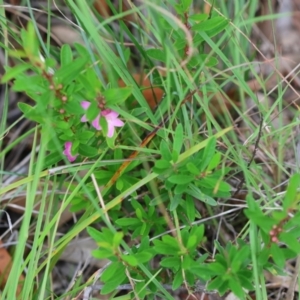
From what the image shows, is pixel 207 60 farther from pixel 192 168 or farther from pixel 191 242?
pixel 191 242

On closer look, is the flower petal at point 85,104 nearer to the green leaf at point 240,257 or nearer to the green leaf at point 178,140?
the green leaf at point 178,140

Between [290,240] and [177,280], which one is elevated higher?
[290,240]

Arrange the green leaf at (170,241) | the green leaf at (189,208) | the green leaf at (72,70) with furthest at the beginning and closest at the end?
1. the green leaf at (189,208)
2. the green leaf at (170,241)
3. the green leaf at (72,70)

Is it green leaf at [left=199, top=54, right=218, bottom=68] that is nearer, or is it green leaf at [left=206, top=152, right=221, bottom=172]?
green leaf at [left=206, top=152, right=221, bottom=172]

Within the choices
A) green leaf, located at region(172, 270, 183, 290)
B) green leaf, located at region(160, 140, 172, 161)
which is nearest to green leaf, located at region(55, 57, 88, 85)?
green leaf, located at region(160, 140, 172, 161)

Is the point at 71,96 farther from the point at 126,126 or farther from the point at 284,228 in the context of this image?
the point at 284,228

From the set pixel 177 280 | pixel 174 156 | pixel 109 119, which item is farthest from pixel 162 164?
pixel 177 280

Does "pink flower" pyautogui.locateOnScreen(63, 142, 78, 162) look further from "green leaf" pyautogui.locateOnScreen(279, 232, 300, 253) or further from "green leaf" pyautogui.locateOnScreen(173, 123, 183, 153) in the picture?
"green leaf" pyautogui.locateOnScreen(279, 232, 300, 253)

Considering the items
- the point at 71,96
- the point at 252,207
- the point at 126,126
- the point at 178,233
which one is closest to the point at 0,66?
the point at 126,126

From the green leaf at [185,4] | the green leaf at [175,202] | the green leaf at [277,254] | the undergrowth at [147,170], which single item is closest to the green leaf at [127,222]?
the undergrowth at [147,170]
